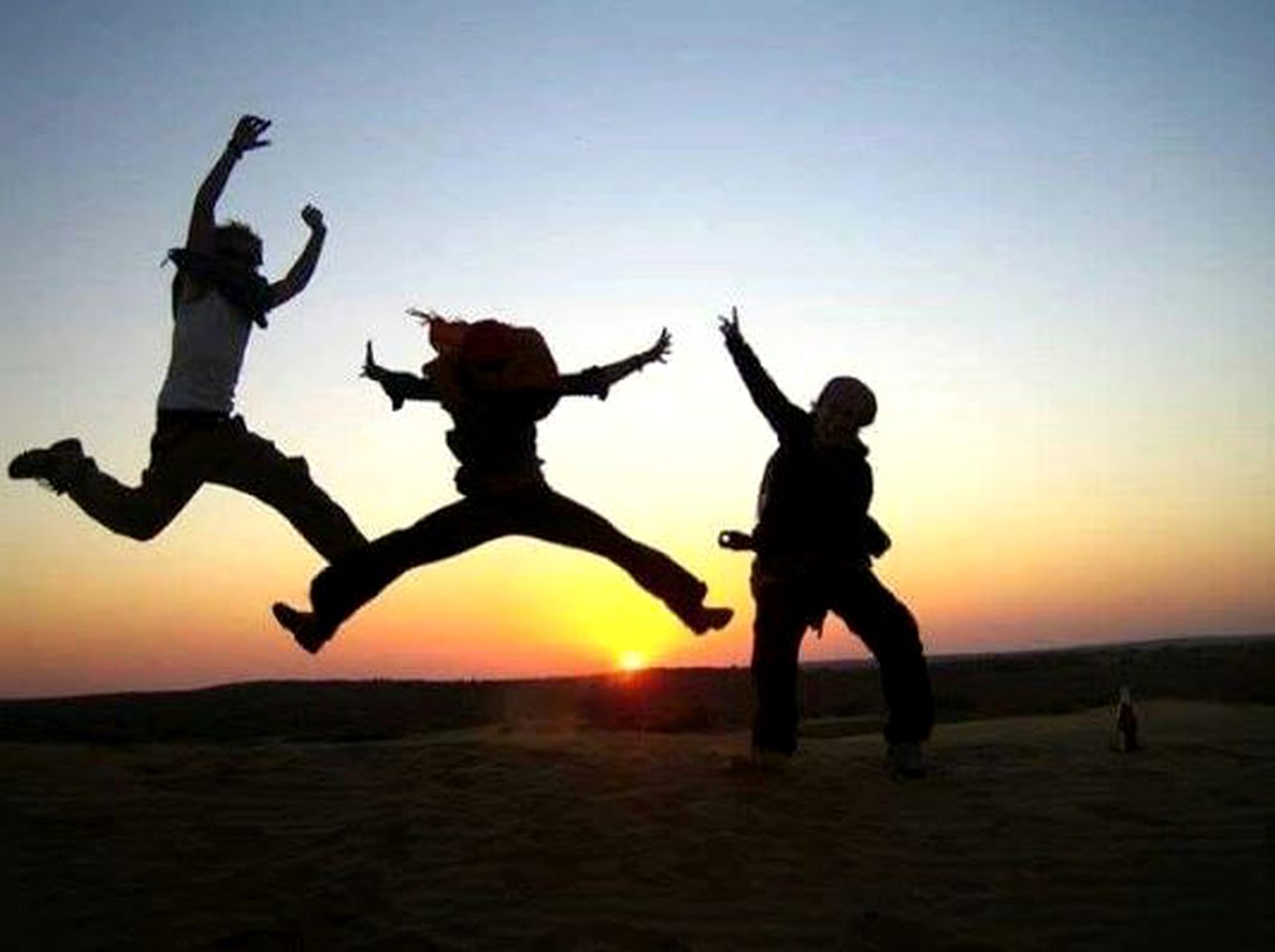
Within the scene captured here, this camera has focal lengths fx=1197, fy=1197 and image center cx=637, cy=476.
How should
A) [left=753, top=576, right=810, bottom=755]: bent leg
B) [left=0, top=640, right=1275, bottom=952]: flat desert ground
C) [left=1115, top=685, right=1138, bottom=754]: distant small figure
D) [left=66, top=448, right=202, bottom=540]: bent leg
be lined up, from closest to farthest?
[left=0, top=640, right=1275, bottom=952]: flat desert ground → [left=66, top=448, right=202, bottom=540]: bent leg → [left=753, top=576, right=810, bottom=755]: bent leg → [left=1115, top=685, right=1138, bottom=754]: distant small figure

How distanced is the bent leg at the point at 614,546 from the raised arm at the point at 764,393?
1.59 metres

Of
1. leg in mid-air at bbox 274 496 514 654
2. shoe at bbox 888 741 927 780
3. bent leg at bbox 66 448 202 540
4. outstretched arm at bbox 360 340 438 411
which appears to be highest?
outstretched arm at bbox 360 340 438 411

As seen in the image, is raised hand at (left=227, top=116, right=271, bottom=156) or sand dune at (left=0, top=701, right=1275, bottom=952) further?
raised hand at (left=227, top=116, right=271, bottom=156)

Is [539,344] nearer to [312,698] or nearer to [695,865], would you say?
[695,865]

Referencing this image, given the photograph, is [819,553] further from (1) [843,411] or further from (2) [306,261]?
(2) [306,261]

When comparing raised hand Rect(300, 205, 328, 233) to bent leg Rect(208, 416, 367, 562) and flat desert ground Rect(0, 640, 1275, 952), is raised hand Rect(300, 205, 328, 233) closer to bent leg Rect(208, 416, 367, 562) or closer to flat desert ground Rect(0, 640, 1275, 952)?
bent leg Rect(208, 416, 367, 562)

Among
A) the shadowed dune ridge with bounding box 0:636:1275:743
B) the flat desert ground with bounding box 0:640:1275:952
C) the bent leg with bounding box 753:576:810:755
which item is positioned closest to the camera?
the flat desert ground with bounding box 0:640:1275:952

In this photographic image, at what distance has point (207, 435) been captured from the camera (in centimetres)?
724

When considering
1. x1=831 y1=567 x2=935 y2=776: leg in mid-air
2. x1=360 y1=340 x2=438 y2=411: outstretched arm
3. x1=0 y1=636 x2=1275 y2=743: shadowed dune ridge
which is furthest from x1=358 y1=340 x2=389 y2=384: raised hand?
x1=0 y1=636 x2=1275 y2=743: shadowed dune ridge

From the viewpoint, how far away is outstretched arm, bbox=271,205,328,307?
25.2ft

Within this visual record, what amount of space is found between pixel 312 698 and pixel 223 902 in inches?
831

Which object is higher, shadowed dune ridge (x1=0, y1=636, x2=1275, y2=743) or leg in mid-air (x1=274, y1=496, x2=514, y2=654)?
leg in mid-air (x1=274, y1=496, x2=514, y2=654)

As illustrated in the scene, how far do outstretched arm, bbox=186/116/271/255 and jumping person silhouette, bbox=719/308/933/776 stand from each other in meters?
3.11

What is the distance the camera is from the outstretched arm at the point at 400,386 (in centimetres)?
639
